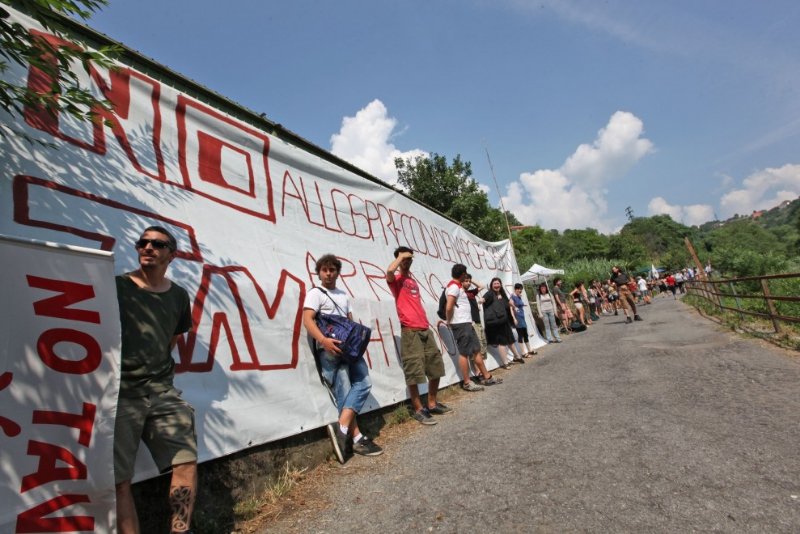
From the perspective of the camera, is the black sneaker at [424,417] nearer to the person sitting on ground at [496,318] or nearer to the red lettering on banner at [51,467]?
the person sitting on ground at [496,318]

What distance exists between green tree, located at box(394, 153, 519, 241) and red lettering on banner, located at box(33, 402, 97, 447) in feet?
60.0

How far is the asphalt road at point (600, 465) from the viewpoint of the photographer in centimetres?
216

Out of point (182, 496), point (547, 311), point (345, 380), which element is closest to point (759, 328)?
point (547, 311)

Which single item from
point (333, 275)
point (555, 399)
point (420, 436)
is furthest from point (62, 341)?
point (555, 399)

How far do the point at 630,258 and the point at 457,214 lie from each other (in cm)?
5884

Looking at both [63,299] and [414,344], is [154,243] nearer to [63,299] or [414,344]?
[63,299]

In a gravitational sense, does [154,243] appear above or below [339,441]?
above

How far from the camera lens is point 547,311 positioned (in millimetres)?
11156

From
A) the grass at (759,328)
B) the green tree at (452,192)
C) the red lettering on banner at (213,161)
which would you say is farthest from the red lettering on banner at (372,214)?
Result: the green tree at (452,192)

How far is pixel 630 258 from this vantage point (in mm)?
67125

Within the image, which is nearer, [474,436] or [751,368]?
[474,436]

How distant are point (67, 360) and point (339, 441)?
2.19 metres

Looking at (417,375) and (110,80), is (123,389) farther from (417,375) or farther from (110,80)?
(417,375)

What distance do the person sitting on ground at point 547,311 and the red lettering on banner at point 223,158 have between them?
8661 millimetres
